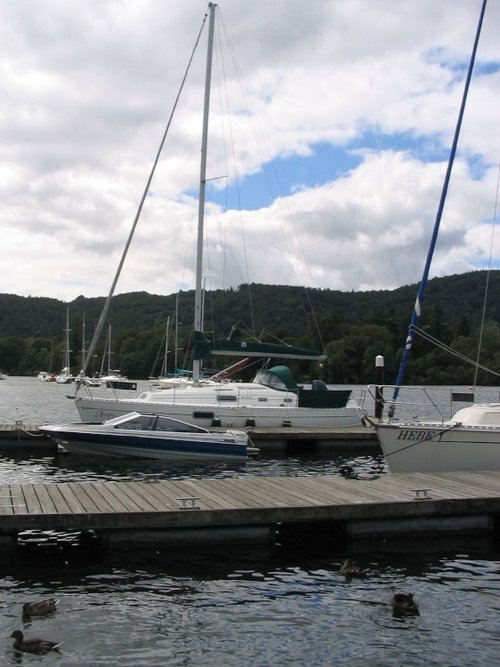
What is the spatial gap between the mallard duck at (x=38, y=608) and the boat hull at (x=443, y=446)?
1047 cm

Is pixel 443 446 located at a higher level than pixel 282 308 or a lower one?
lower

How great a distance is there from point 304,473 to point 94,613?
13.3 m

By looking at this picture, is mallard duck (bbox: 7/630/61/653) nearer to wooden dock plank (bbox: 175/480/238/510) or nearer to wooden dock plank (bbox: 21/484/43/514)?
wooden dock plank (bbox: 21/484/43/514)

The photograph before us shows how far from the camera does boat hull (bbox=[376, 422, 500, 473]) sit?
696 inches

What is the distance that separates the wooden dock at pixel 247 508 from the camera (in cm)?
1217

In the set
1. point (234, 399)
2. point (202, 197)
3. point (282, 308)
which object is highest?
point (282, 308)

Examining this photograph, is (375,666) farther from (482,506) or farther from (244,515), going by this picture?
(482,506)

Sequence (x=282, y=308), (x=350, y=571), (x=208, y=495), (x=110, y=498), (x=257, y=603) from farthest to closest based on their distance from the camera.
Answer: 1. (x=282, y=308)
2. (x=208, y=495)
3. (x=110, y=498)
4. (x=350, y=571)
5. (x=257, y=603)

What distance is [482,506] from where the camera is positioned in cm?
1402

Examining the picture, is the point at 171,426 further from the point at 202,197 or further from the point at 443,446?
the point at 202,197

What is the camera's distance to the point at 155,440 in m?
22.4

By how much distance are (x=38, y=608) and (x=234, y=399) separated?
64.1ft

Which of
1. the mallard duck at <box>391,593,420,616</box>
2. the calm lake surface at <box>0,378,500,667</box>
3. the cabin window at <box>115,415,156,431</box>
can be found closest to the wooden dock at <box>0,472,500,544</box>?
the calm lake surface at <box>0,378,500,667</box>

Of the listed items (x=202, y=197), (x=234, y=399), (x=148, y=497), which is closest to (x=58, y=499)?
(x=148, y=497)
